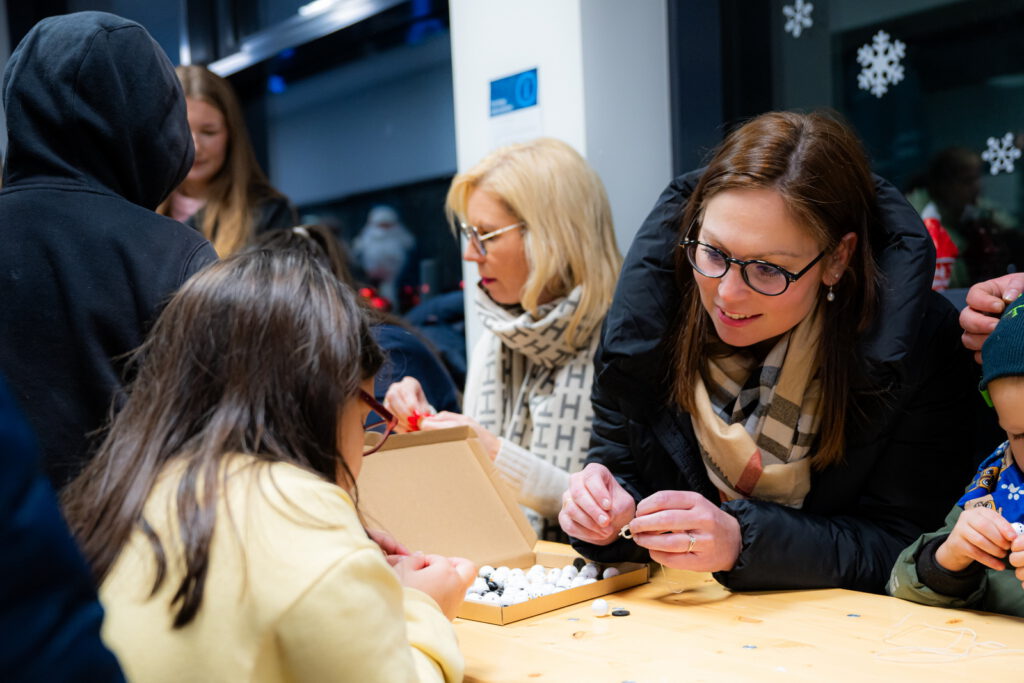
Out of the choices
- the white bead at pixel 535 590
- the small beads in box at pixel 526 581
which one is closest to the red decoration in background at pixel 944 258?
the small beads in box at pixel 526 581

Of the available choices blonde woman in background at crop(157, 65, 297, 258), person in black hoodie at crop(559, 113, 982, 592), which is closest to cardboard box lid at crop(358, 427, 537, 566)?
person in black hoodie at crop(559, 113, 982, 592)

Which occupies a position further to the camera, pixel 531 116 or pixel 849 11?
pixel 531 116

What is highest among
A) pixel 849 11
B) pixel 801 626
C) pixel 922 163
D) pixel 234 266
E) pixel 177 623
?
pixel 849 11

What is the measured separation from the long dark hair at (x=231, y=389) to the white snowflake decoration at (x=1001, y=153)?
189 cm

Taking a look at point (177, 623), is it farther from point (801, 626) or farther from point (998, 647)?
point (998, 647)

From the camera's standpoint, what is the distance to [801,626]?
4.61 feet

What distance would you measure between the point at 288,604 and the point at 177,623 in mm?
98

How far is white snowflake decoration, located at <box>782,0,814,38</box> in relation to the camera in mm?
2736

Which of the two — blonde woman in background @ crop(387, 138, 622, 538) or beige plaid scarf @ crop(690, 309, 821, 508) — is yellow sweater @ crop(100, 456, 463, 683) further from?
blonde woman in background @ crop(387, 138, 622, 538)

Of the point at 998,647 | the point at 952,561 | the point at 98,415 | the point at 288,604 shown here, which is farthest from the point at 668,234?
the point at 288,604

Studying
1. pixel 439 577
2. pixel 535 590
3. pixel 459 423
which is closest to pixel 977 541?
pixel 535 590

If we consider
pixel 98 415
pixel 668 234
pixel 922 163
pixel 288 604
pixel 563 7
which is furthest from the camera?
pixel 563 7

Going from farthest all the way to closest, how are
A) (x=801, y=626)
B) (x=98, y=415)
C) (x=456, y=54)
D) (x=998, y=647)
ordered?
(x=456, y=54) < (x=98, y=415) < (x=801, y=626) < (x=998, y=647)

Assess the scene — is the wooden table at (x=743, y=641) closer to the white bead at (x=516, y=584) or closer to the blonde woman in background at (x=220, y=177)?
the white bead at (x=516, y=584)
